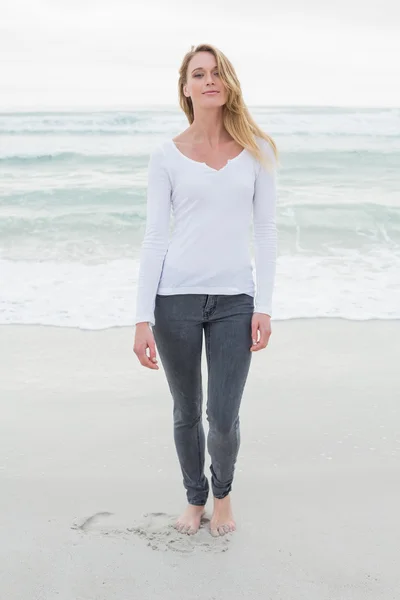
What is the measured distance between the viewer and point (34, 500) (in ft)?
10.2

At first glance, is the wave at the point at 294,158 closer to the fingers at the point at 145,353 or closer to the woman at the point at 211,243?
the woman at the point at 211,243

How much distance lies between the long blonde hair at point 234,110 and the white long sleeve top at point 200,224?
3 cm

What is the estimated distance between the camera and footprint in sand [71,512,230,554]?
2.71 meters

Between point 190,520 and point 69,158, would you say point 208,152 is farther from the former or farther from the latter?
point 69,158

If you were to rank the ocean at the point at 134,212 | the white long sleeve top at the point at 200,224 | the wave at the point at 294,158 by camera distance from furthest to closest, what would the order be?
1. the wave at the point at 294,158
2. the ocean at the point at 134,212
3. the white long sleeve top at the point at 200,224

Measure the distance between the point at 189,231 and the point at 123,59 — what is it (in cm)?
2454

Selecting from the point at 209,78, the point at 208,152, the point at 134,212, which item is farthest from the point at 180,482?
the point at 134,212

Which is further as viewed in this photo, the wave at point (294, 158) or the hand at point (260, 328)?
the wave at point (294, 158)

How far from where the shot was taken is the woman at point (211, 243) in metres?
2.43

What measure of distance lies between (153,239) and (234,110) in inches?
20.8

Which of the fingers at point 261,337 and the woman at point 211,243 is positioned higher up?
the woman at point 211,243

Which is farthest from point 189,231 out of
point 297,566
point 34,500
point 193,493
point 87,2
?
point 87,2

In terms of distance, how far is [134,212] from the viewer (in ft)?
41.1

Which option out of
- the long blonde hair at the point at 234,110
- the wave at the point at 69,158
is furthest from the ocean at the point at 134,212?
the long blonde hair at the point at 234,110
